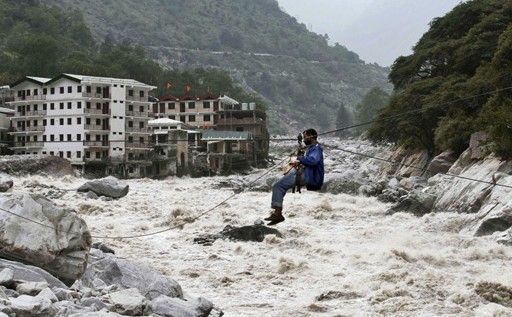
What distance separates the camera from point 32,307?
34.3 ft

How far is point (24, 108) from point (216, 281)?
62357 millimetres

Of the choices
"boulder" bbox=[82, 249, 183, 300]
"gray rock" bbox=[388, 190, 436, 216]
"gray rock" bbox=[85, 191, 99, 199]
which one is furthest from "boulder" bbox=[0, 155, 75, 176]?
"boulder" bbox=[82, 249, 183, 300]

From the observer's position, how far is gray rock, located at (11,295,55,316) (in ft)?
34.0

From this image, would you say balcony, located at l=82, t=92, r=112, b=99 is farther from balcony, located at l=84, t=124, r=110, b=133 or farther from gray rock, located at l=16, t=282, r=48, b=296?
gray rock, located at l=16, t=282, r=48, b=296

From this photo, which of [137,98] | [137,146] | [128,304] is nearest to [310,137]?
[128,304]

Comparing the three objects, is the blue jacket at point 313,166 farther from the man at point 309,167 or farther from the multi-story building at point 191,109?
the multi-story building at point 191,109

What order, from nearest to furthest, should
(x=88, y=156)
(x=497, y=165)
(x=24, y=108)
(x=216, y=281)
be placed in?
(x=216, y=281) → (x=497, y=165) → (x=88, y=156) → (x=24, y=108)

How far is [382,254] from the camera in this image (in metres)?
23.3

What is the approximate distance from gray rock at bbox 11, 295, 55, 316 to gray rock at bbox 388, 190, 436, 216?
2538 centimetres

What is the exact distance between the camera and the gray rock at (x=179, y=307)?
43.4ft

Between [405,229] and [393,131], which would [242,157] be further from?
[405,229]

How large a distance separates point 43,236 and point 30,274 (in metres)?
1.53

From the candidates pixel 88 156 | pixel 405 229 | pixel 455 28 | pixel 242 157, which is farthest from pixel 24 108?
pixel 405 229

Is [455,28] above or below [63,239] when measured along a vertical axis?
above
